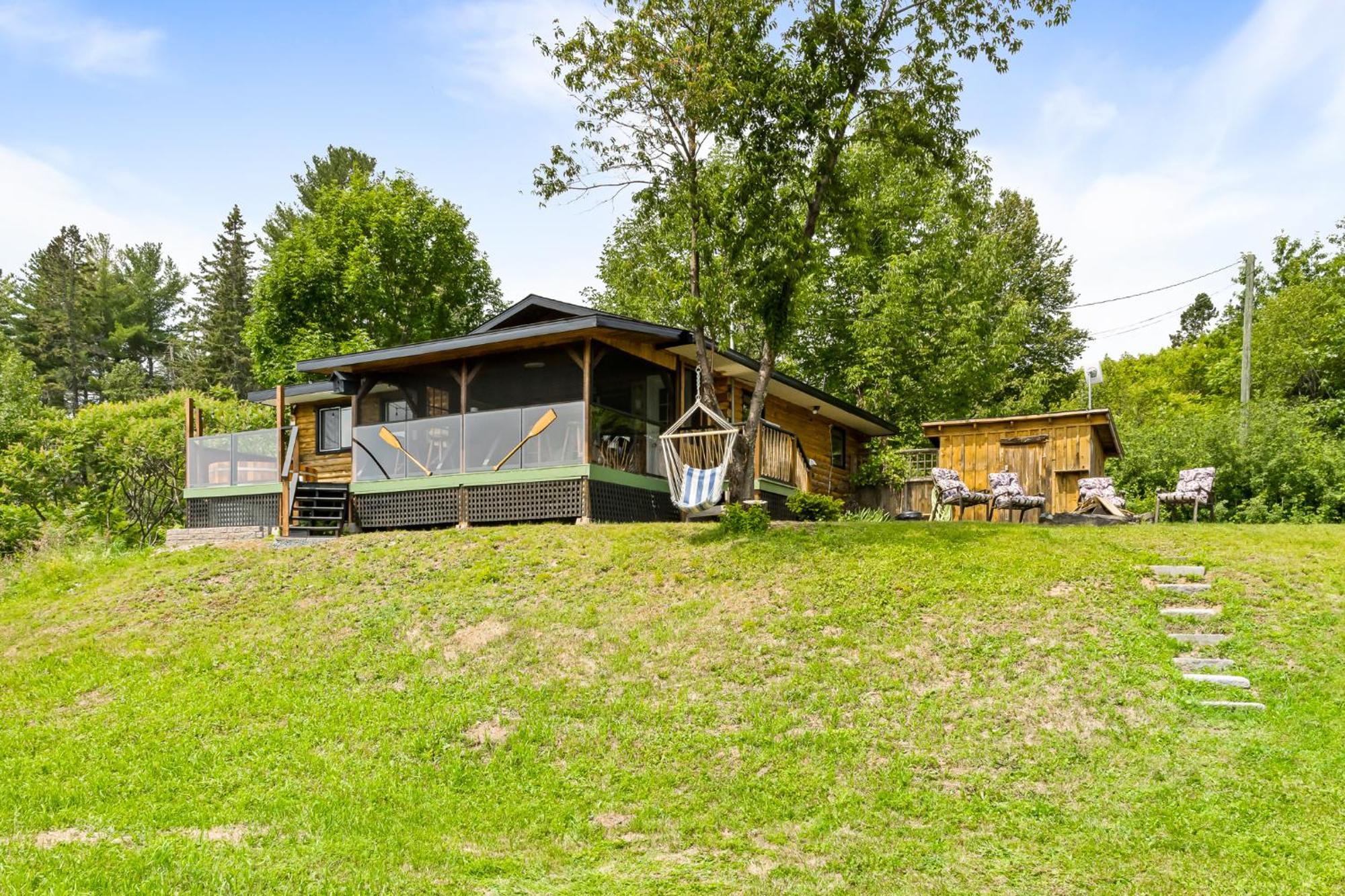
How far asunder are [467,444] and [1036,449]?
1079 centimetres

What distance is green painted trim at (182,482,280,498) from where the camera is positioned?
57.6ft

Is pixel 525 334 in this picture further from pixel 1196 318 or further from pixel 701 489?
pixel 1196 318

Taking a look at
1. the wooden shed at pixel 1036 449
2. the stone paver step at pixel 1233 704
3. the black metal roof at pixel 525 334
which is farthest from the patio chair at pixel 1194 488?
the stone paver step at pixel 1233 704

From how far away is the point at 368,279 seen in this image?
29734 mm

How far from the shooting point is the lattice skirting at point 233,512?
17.6 metres

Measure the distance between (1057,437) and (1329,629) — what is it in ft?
31.7

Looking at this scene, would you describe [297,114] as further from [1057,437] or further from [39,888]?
[1057,437]

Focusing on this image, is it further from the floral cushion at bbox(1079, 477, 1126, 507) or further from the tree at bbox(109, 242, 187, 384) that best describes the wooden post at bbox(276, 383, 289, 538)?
the tree at bbox(109, 242, 187, 384)

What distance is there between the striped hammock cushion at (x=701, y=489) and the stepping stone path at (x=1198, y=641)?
17.0 feet

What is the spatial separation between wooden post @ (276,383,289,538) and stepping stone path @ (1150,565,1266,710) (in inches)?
517

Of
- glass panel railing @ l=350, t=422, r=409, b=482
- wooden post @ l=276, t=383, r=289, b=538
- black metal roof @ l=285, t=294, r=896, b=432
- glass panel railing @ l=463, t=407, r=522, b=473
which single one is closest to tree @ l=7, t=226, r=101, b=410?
black metal roof @ l=285, t=294, r=896, b=432

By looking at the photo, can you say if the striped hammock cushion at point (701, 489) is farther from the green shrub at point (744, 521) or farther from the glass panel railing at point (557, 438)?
the glass panel railing at point (557, 438)

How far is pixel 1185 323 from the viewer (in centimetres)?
5209

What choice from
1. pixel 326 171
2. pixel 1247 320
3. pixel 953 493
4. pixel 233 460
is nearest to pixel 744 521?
pixel 953 493
